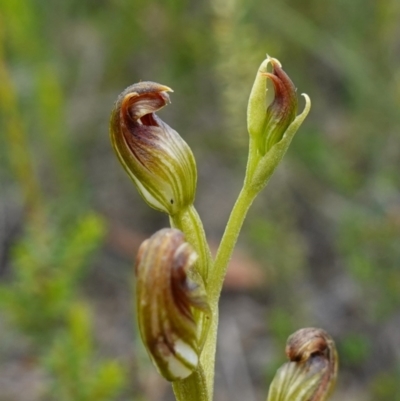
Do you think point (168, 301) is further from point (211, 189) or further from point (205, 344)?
point (211, 189)

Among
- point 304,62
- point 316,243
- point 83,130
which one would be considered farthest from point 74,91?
point 316,243

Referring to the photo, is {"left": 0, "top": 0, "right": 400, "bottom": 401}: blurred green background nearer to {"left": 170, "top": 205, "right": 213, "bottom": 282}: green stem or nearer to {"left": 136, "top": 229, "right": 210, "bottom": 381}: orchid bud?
A: {"left": 170, "top": 205, "right": 213, "bottom": 282}: green stem

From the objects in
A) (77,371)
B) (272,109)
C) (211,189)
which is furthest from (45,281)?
(211,189)

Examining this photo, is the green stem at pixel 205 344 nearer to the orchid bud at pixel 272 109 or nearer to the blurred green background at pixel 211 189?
the orchid bud at pixel 272 109

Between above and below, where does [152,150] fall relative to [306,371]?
above

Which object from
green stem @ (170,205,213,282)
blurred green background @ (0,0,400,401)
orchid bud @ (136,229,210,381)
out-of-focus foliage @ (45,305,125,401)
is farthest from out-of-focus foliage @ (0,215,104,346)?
orchid bud @ (136,229,210,381)

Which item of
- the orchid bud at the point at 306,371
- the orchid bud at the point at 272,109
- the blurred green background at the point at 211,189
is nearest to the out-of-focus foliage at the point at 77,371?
the blurred green background at the point at 211,189
